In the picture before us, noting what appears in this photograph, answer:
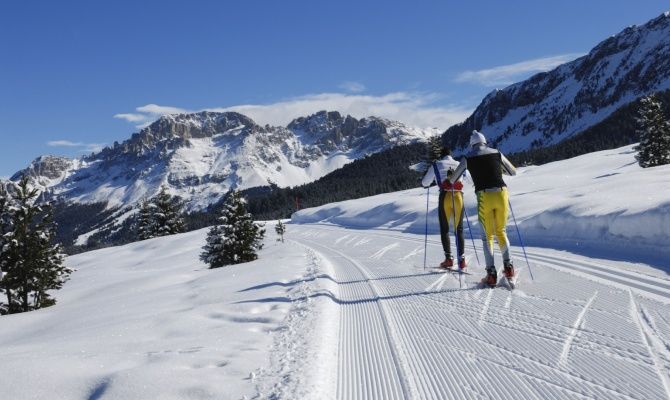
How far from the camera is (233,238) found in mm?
26016

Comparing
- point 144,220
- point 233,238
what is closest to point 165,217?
point 144,220

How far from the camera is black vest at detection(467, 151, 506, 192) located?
7.23 meters

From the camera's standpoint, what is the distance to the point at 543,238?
1313 cm

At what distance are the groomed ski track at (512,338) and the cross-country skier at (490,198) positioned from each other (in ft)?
1.44

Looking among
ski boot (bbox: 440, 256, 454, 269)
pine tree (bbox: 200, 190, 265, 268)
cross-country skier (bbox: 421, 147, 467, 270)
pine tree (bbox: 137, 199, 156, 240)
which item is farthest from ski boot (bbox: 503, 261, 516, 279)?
pine tree (bbox: 137, 199, 156, 240)

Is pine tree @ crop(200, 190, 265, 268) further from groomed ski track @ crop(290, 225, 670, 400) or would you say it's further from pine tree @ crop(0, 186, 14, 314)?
groomed ski track @ crop(290, 225, 670, 400)

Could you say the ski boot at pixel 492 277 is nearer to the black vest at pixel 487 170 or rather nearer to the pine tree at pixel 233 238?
the black vest at pixel 487 170

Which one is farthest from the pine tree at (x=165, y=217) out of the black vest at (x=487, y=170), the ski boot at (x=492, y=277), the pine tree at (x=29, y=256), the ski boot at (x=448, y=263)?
the ski boot at (x=492, y=277)

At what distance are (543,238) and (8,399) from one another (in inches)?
488

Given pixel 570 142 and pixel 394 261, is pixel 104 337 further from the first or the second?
pixel 570 142

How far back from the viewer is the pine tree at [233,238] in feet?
85.3

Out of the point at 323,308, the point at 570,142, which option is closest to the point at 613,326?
the point at 323,308

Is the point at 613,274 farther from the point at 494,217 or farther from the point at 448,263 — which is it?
the point at 448,263

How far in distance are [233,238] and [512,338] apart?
2245cm
